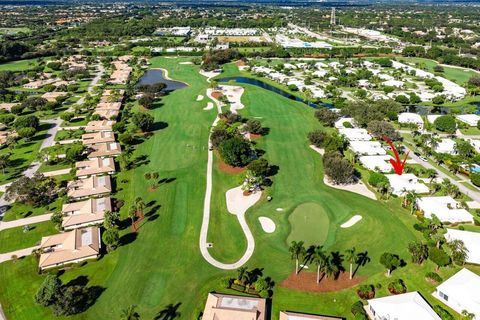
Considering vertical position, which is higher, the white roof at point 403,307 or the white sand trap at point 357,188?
the white sand trap at point 357,188

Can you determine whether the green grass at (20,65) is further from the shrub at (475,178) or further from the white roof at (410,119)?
the shrub at (475,178)

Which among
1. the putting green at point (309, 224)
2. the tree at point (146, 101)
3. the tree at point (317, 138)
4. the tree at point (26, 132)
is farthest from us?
the tree at point (146, 101)

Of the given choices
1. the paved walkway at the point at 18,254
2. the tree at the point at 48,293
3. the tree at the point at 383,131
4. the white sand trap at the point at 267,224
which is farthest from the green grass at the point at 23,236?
the tree at the point at 383,131

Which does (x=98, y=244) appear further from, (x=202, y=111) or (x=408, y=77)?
(x=408, y=77)

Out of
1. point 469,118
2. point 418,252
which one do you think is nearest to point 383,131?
point 469,118

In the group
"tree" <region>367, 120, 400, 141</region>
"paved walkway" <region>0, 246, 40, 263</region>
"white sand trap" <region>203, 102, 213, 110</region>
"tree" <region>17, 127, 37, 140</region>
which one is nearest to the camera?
"paved walkway" <region>0, 246, 40, 263</region>

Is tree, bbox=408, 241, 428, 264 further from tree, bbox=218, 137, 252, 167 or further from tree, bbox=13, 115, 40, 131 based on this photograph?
tree, bbox=13, 115, 40, 131

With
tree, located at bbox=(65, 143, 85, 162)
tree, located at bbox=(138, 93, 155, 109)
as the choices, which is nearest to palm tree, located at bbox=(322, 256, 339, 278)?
tree, located at bbox=(65, 143, 85, 162)

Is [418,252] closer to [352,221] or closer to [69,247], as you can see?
[352,221]
